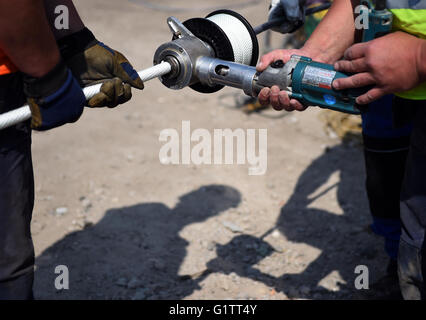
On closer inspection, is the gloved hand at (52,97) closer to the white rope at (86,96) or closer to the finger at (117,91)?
the white rope at (86,96)

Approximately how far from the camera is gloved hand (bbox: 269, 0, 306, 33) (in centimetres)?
253

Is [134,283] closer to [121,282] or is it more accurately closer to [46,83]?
[121,282]

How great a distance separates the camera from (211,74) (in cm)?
208

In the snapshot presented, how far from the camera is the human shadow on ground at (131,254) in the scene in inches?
113

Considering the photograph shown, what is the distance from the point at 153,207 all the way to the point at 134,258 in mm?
531

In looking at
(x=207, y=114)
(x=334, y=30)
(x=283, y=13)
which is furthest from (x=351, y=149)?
(x=334, y=30)

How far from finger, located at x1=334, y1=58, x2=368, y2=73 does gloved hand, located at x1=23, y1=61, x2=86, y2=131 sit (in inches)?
34.5

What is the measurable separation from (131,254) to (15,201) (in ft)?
4.22

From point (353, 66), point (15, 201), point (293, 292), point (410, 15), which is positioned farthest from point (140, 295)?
point (410, 15)

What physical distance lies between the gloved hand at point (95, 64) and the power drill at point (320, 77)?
1.56 ft

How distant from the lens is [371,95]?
1.84 meters

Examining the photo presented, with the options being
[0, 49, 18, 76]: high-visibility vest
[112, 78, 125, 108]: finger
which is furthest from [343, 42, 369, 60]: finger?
[0, 49, 18, 76]: high-visibility vest

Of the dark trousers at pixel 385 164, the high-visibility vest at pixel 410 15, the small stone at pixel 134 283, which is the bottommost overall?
the small stone at pixel 134 283

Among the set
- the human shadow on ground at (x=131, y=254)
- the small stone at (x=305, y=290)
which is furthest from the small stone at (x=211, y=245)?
the small stone at (x=305, y=290)
